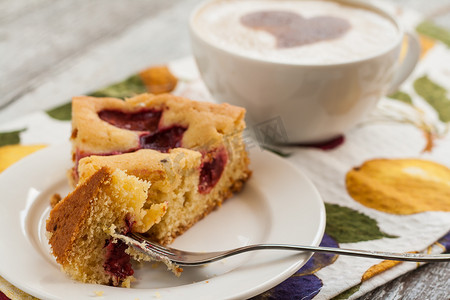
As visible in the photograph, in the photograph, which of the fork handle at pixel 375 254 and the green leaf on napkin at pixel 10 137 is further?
the green leaf on napkin at pixel 10 137

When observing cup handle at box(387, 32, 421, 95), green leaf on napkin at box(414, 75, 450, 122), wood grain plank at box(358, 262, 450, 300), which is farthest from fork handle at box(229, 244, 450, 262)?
green leaf on napkin at box(414, 75, 450, 122)

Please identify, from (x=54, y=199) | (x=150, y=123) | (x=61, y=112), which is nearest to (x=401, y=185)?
(x=150, y=123)

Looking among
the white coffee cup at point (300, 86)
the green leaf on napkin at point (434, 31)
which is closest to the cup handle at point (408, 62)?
the white coffee cup at point (300, 86)

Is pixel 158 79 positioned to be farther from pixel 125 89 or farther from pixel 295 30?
pixel 295 30

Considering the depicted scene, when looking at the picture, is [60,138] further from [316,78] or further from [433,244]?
[433,244]

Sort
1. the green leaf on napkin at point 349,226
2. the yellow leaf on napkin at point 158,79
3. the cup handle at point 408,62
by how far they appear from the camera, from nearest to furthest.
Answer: the green leaf on napkin at point 349,226 < the cup handle at point 408,62 < the yellow leaf on napkin at point 158,79

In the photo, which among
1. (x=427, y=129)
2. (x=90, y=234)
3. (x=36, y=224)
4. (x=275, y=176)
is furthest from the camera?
(x=427, y=129)

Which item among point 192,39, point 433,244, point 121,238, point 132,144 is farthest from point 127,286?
point 192,39

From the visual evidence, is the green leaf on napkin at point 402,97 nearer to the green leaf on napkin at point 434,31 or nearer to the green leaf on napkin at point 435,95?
the green leaf on napkin at point 435,95
